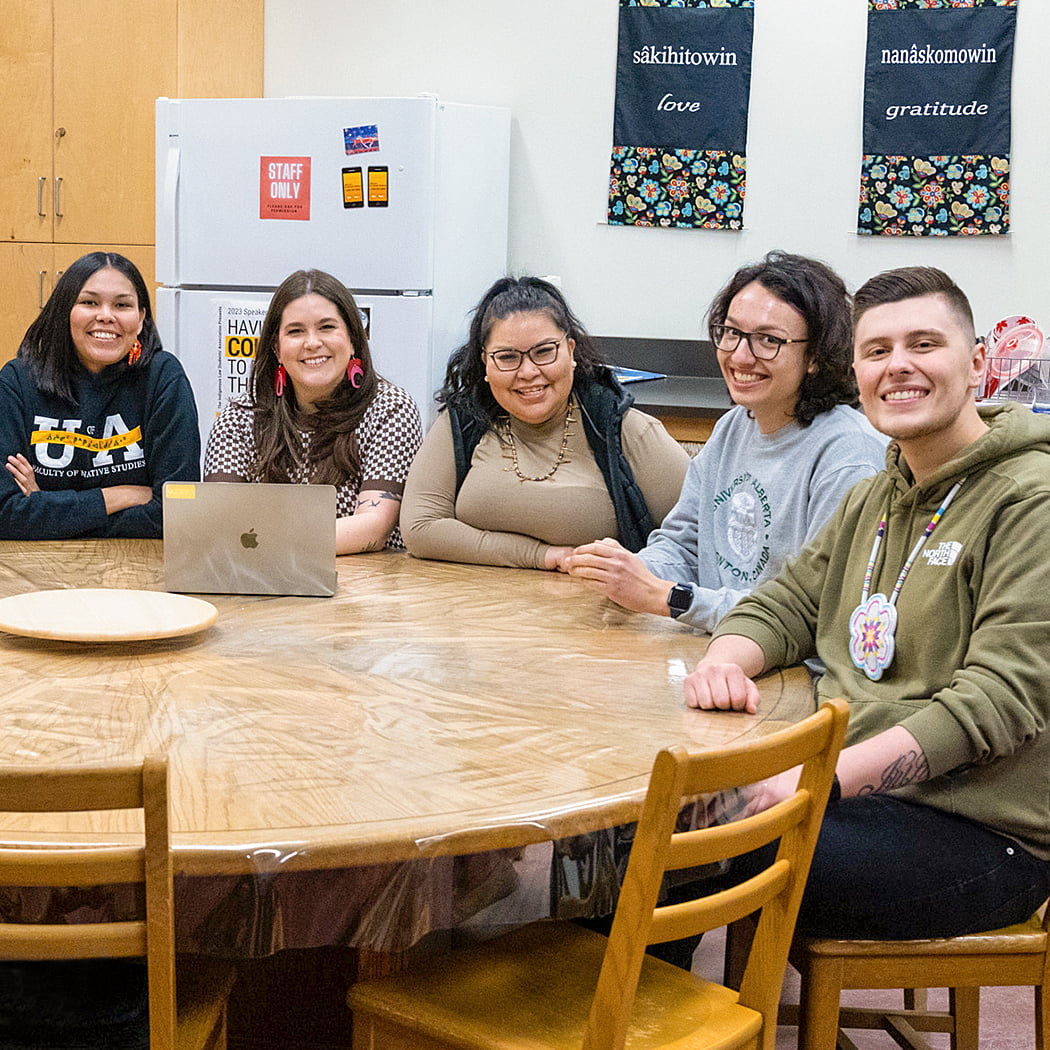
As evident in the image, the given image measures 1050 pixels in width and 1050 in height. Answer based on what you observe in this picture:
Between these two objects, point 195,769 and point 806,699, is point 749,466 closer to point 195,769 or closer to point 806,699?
point 806,699

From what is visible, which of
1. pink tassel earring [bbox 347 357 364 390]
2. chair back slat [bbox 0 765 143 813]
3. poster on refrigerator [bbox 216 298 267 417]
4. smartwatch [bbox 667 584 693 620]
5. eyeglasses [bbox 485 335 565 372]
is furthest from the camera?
poster on refrigerator [bbox 216 298 267 417]

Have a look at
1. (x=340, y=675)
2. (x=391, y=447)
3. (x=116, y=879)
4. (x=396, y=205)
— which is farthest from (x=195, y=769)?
(x=396, y=205)

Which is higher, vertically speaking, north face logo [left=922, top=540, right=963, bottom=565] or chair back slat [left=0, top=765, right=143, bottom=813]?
north face logo [left=922, top=540, right=963, bottom=565]

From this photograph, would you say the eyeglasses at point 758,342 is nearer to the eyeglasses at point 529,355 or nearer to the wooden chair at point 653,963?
the eyeglasses at point 529,355

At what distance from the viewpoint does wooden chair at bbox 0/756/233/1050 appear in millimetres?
1011

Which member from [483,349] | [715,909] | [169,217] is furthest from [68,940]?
[169,217]

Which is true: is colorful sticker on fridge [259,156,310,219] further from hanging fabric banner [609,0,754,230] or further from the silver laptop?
the silver laptop

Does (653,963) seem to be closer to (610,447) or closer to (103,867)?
(103,867)

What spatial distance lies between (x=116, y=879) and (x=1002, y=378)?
7.86ft

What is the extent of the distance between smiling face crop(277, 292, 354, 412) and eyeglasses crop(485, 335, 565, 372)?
39cm

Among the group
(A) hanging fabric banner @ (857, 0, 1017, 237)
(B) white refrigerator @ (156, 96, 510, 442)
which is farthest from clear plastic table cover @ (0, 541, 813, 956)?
(A) hanging fabric banner @ (857, 0, 1017, 237)

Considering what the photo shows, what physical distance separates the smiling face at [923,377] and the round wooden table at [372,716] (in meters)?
0.38

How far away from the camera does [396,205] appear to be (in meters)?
4.05

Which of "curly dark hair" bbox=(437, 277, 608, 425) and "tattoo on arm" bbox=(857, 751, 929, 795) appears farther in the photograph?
"curly dark hair" bbox=(437, 277, 608, 425)
